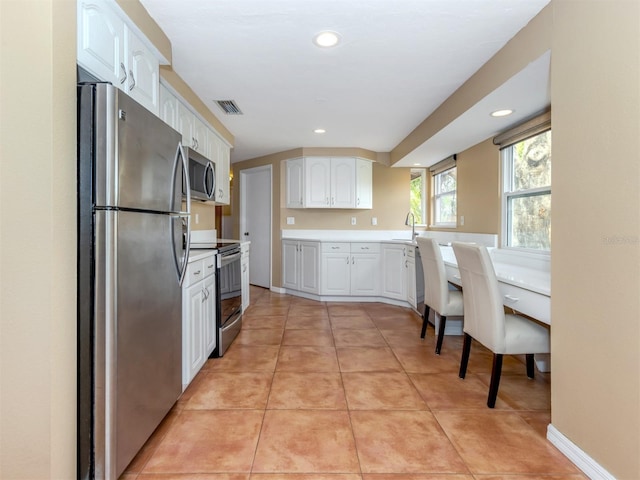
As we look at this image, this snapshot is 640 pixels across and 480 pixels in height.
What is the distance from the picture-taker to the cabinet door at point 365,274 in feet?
15.4

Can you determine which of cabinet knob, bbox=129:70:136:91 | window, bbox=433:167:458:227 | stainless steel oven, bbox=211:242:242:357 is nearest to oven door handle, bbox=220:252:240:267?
stainless steel oven, bbox=211:242:242:357

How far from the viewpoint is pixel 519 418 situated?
6.18 feet

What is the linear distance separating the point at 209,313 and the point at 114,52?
1744 millimetres

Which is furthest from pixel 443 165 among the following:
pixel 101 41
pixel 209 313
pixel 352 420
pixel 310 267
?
pixel 101 41

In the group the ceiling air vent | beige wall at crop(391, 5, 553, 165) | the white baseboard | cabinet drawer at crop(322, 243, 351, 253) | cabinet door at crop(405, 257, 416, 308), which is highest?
the ceiling air vent

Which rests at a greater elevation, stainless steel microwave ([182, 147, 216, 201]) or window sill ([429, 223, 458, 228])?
stainless steel microwave ([182, 147, 216, 201])

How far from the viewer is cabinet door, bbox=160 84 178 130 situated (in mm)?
2481

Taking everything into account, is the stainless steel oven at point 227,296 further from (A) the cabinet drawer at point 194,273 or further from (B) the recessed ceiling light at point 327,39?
(B) the recessed ceiling light at point 327,39

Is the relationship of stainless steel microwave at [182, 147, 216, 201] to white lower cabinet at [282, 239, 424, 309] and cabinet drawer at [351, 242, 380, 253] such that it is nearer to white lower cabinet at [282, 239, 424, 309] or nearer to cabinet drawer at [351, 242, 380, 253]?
white lower cabinet at [282, 239, 424, 309]

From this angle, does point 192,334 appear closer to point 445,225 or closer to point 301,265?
point 301,265

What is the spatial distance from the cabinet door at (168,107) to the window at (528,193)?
286 cm

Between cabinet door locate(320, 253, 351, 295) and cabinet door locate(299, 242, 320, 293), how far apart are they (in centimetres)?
9

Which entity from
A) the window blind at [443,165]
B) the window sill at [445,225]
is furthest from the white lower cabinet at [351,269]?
the window blind at [443,165]

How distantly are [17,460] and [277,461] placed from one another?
0.93 meters
